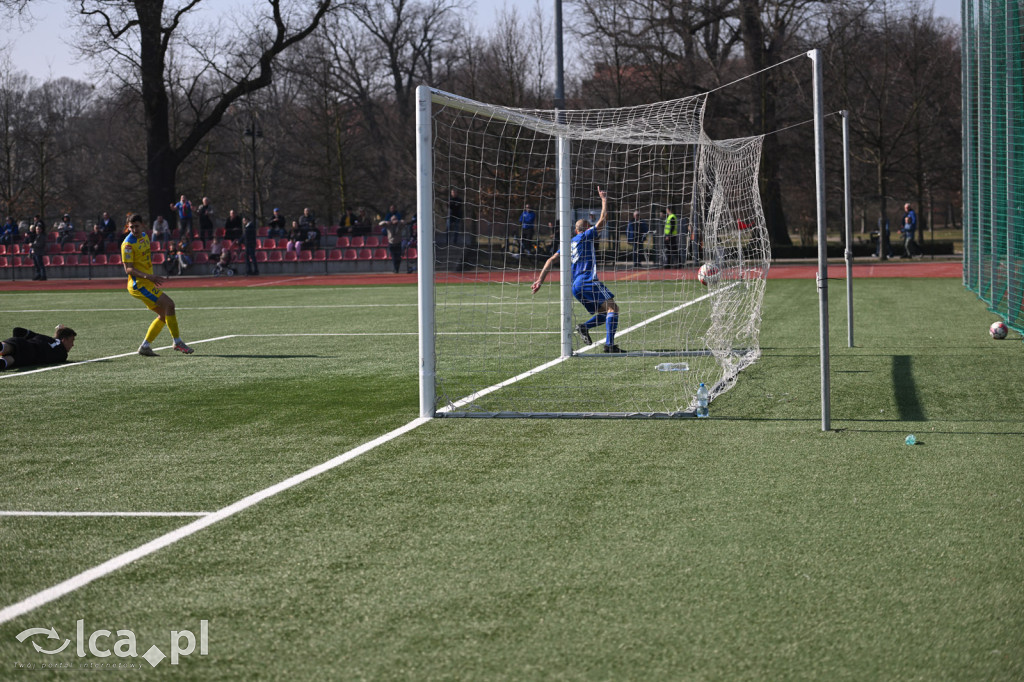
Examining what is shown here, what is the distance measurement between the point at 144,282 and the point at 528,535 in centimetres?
1013

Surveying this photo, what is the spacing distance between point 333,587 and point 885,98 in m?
41.7

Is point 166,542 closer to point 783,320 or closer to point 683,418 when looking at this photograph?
point 683,418

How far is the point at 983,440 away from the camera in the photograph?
22.9 feet

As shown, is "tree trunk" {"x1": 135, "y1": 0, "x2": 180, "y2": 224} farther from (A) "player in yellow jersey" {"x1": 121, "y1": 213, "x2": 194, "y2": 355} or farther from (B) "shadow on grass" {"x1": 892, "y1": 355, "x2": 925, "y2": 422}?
(B) "shadow on grass" {"x1": 892, "y1": 355, "x2": 925, "y2": 422}

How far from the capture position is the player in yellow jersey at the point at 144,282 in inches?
529

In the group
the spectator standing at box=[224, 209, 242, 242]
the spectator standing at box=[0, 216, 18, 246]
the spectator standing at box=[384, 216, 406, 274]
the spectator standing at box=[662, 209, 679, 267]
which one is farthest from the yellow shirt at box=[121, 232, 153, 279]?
the spectator standing at box=[0, 216, 18, 246]

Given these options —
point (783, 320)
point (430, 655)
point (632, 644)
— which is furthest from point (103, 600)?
point (783, 320)

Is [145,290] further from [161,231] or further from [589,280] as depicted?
[161,231]

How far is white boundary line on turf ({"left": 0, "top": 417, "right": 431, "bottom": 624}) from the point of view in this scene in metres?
4.07

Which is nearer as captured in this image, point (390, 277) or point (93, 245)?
point (390, 277)

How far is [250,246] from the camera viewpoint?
3891 centimetres

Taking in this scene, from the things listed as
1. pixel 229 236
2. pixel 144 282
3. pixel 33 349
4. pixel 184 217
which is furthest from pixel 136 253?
pixel 229 236

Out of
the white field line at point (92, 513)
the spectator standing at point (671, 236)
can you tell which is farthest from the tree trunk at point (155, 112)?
the white field line at point (92, 513)

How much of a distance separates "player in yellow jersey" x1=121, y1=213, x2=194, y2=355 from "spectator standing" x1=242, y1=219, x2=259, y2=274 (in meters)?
25.1
